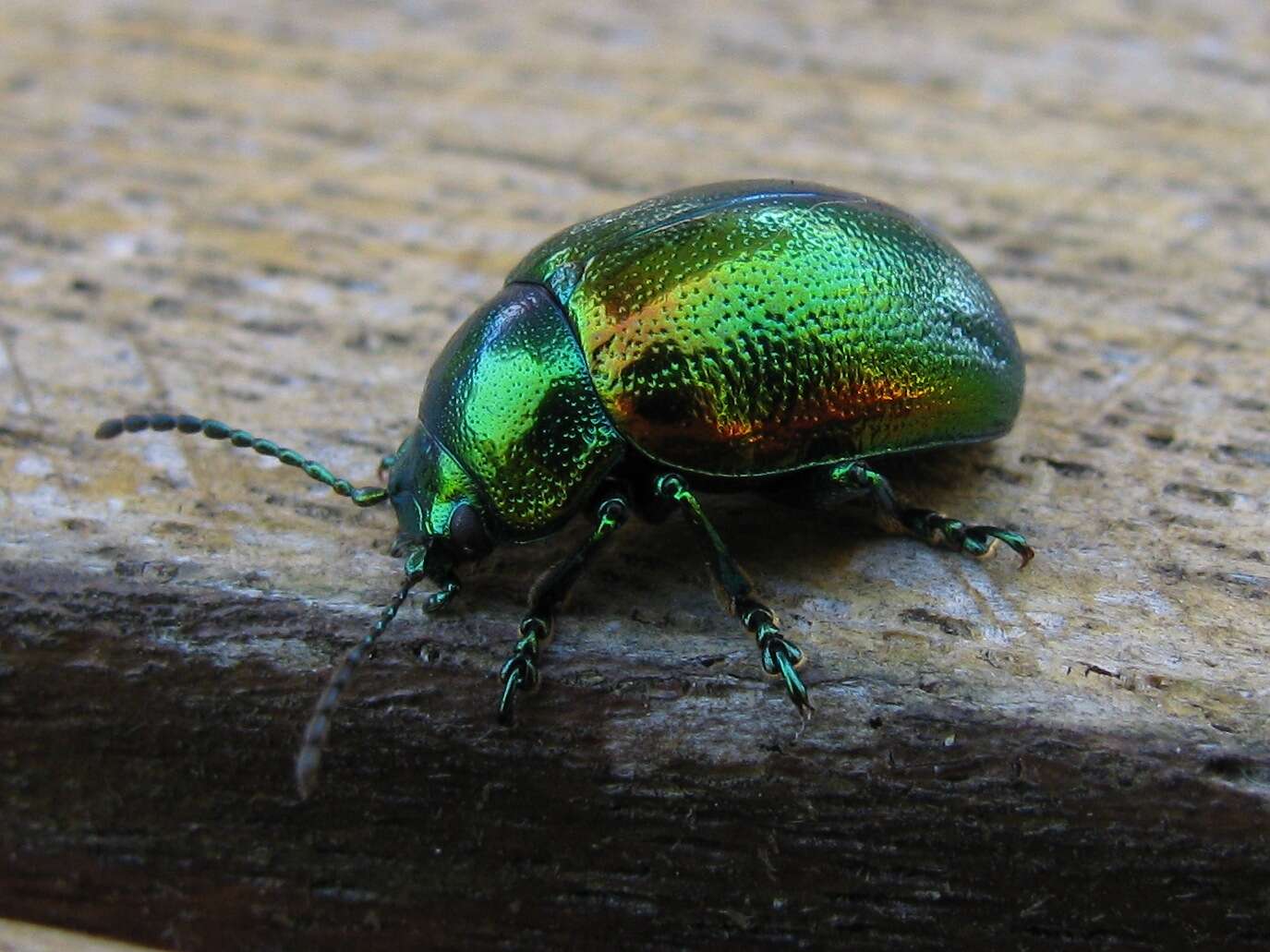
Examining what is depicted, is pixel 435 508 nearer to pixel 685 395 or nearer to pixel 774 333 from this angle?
pixel 685 395

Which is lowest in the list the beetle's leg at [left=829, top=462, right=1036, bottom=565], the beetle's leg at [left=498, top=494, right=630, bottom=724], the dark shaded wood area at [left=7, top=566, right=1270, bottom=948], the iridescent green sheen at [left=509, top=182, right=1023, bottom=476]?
the dark shaded wood area at [left=7, top=566, right=1270, bottom=948]

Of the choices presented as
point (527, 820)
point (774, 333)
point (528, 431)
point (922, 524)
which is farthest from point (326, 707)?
point (922, 524)

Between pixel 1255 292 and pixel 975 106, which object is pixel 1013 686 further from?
pixel 975 106

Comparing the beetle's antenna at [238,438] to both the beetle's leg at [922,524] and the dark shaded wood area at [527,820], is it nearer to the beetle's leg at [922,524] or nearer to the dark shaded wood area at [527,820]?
the dark shaded wood area at [527,820]

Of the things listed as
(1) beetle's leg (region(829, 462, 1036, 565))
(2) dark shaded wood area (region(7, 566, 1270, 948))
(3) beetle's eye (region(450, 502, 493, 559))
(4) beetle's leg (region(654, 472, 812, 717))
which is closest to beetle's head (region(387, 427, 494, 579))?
(3) beetle's eye (region(450, 502, 493, 559))

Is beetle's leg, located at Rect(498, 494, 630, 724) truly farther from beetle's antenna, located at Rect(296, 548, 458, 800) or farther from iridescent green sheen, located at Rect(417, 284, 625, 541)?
beetle's antenna, located at Rect(296, 548, 458, 800)

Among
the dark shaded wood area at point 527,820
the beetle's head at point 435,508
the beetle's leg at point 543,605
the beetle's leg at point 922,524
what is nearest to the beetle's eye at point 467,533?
the beetle's head at point 435,508
